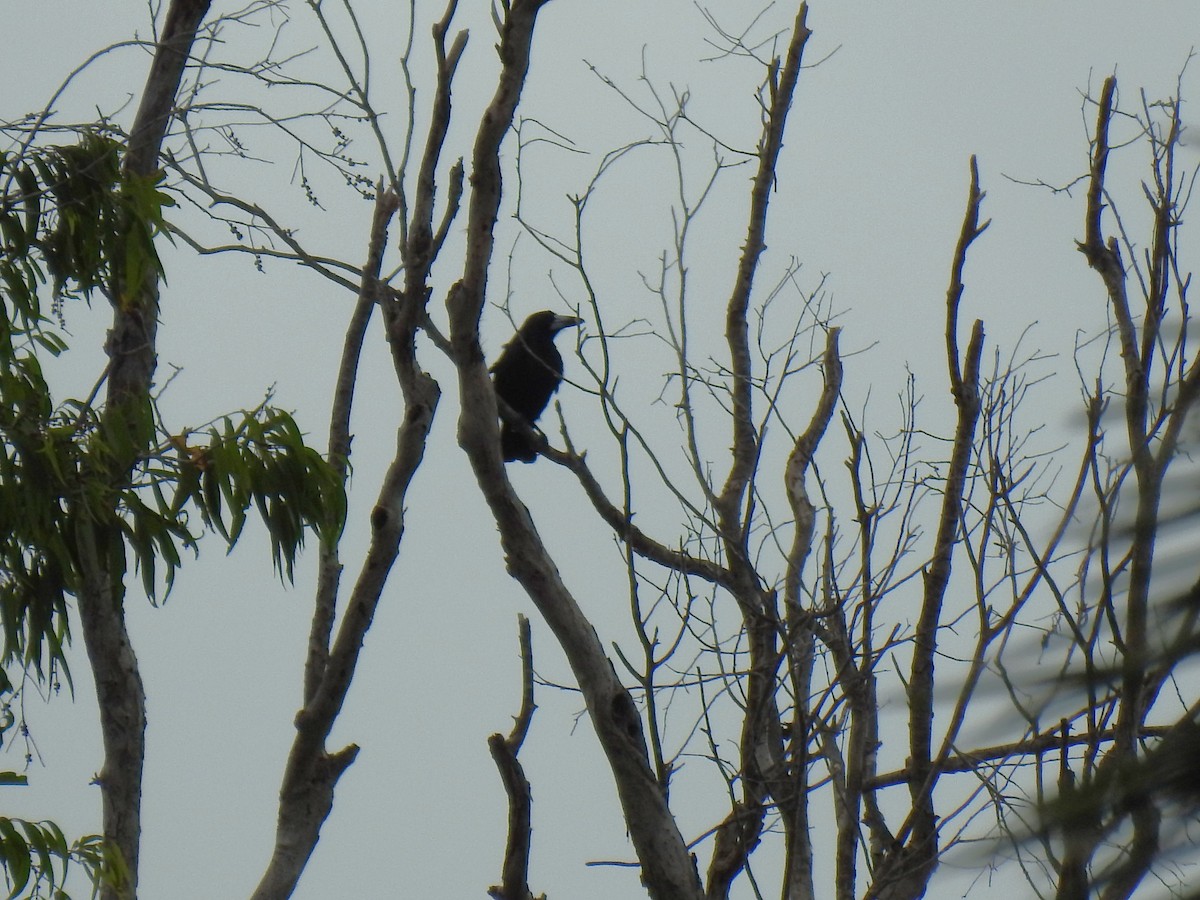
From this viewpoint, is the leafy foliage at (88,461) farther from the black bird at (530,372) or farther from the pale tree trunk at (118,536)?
the black bird at (530,372)

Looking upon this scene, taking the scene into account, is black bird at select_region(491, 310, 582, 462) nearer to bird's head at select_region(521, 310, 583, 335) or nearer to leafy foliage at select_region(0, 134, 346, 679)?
bird's head at select_region(521, 310, 583, 335)

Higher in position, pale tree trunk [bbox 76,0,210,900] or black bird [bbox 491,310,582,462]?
black bird [bbox 491,310,582,462]

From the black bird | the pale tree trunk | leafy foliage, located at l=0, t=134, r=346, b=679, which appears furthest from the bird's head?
leafy foliage, located at l=0, t=134, r=346, b=679

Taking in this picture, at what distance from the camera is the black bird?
25.0ft

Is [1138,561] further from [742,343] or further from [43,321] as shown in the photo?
[742,343]

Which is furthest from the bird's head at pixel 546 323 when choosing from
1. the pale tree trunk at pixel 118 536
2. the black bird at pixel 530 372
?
the pale tree trunk at pixel 118 536

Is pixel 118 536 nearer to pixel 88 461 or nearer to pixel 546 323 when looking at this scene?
pixel 88 461

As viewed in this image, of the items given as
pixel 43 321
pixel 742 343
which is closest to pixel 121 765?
pixel 43 321

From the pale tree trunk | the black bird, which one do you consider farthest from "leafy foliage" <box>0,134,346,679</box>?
the black bird

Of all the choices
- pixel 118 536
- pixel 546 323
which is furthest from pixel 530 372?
pixel 118 536

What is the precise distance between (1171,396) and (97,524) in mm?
3257

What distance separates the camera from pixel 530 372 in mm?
7629

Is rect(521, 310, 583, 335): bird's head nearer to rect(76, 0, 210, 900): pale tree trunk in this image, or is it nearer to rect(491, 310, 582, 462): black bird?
rect(491, 310, 582, 462): black bird

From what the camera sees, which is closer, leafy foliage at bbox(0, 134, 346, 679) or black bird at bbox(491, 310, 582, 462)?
leafy foliage at bbox(0, 134, 346, 679)
